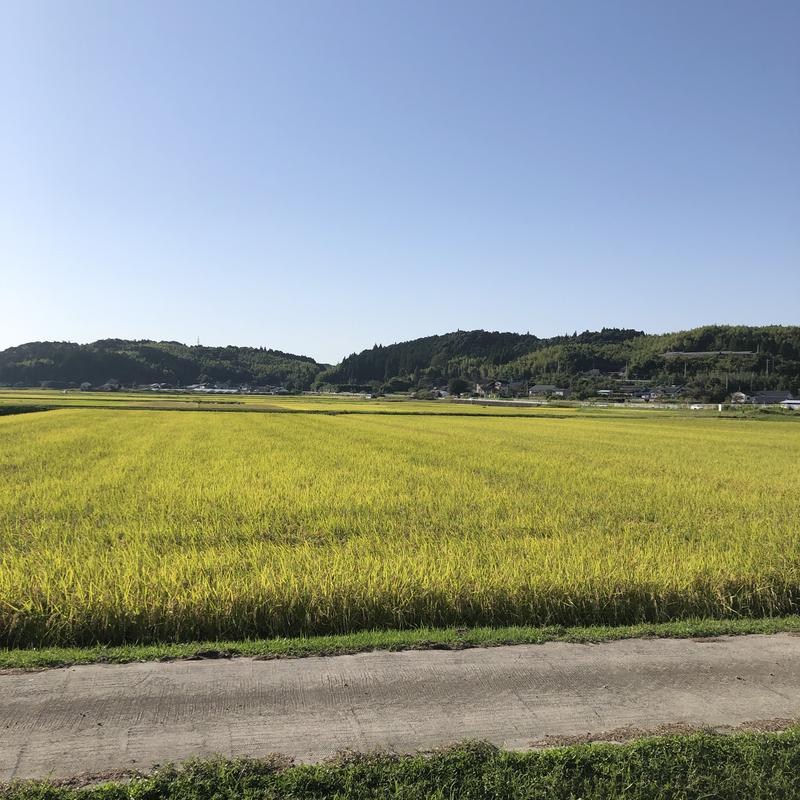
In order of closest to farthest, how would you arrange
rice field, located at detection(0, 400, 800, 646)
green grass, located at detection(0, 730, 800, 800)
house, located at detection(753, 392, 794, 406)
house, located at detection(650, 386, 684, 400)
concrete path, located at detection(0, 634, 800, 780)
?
1. green grass, located at detection(0, 730, 800, 800)
2. concrete path, located at detection(0, 634, 800, 780)
3. rice field, located at detection(0, 400, 800, 646)
4. house, located at detection(753, 392, 794, 406)
5. house, located at detection(650, 386, 684, 400)

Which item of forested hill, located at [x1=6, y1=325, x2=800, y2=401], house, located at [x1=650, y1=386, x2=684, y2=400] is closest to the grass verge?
forested hill, located at [x1=6, y1=325, x2=800, y2=401]

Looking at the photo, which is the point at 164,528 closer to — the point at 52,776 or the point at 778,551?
the point at 52,776

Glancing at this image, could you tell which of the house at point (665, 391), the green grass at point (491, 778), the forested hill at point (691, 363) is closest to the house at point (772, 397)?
the forested hill at point (691, 363)

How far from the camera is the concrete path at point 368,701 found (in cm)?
383

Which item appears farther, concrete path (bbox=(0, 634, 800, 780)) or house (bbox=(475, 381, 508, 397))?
house (bbox=(475, 381, 508, 397))

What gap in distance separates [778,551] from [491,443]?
1868 cm

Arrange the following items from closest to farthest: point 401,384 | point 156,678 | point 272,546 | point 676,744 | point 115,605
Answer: point 676,744 < point 156,678 < point 115,605 < point 272,546 < point 401,384

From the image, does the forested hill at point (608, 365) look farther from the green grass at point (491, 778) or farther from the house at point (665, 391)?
the green grass at point (491, 778)

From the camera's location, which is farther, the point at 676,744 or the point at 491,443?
the point at 491,443

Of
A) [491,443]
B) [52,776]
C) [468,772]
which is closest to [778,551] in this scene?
[468,772]

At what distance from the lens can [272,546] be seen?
813 cm

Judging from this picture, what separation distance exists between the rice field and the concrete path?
94 cm

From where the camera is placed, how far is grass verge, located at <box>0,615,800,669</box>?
16.7 feet

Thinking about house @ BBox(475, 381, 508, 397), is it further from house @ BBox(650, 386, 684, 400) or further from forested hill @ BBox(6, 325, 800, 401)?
house @ BBox(650, 386, 684, 400)
